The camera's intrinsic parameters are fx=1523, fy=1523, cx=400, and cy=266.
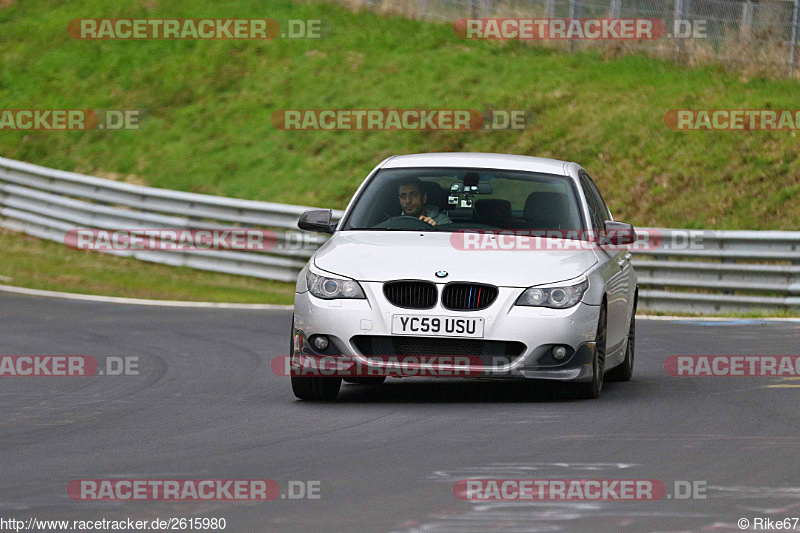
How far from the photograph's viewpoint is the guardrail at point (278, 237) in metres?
18.8

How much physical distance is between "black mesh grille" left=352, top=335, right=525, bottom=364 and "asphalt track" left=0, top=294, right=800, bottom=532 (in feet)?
1.16

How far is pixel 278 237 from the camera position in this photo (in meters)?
22.1

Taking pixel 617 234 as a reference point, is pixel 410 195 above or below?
above

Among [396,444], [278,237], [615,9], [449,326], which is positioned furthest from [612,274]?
[615,9]

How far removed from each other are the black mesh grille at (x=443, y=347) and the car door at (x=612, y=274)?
3.35 ft

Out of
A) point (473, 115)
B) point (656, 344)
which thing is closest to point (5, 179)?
point (473, 115)

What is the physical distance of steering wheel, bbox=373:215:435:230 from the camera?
34.4 feet

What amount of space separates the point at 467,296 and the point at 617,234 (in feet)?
5.42

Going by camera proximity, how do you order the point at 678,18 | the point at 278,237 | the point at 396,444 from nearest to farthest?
1. the point at 396,444
2. the point at 278,237
3. the point at 678,18

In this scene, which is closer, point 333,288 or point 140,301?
point 333,288

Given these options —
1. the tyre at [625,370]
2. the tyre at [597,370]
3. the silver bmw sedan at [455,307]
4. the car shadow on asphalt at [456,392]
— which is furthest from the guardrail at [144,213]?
the tyre at [597,370]

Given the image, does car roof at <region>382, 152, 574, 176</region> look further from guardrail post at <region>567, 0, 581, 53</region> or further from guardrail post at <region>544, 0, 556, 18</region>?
guardrail post at <region>544, 0, 556, 18</region>

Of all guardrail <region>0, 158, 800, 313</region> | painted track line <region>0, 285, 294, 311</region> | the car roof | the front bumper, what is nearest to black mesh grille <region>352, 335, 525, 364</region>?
the front bumper

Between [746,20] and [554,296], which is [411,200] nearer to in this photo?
[554,296]
